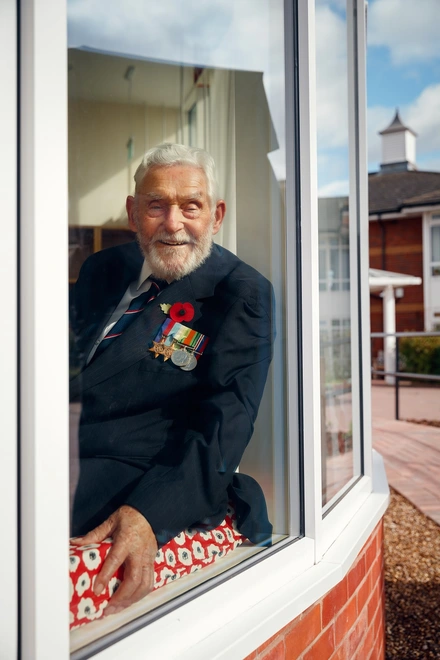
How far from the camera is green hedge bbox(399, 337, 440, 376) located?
1452 centimetres

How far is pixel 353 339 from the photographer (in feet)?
7.34

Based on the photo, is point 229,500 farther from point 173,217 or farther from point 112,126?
point 112,126

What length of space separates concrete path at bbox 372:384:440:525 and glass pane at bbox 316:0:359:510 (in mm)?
2339

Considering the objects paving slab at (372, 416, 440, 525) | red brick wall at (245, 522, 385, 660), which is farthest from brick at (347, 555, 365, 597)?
paving slab at (372, 416, 440, 525)

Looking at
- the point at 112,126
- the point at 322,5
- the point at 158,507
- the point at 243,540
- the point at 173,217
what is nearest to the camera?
the point at 158,507

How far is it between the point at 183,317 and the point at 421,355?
14.1m

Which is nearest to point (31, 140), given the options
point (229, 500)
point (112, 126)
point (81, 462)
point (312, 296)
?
point (81, 462)

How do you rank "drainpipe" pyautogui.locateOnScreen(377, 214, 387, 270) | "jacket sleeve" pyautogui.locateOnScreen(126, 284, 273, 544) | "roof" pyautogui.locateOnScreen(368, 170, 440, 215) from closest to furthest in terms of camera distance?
"jacket sleeve" pyautogui.locateOnScreen(126, 284, 273, 544), "roof" pyautogui.locateOnScreen(368, 170, 440, 215), "drainpipe" pyautogui.locateOnScreen(377, 214, 387, 270)

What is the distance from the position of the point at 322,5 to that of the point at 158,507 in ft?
5.27

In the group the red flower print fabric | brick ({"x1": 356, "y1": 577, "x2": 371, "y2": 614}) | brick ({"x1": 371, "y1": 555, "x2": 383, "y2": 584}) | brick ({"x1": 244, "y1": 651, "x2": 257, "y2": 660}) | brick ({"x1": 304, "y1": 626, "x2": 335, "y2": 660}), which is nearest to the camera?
the red flower print fabric

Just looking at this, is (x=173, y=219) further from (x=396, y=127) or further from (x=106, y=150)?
(x=396, y=127)

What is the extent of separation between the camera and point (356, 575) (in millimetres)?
1773

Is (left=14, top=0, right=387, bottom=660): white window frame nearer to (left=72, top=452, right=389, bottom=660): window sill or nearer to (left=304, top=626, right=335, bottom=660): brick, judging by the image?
(left=72, top=452, right=389, bottom=660): window sill

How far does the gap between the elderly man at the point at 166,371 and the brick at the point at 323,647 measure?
27 cm
